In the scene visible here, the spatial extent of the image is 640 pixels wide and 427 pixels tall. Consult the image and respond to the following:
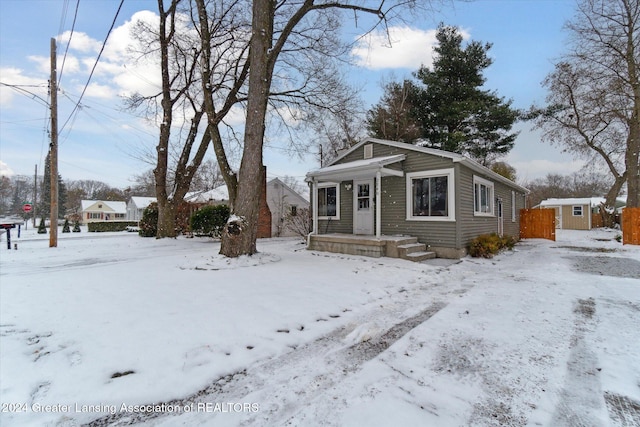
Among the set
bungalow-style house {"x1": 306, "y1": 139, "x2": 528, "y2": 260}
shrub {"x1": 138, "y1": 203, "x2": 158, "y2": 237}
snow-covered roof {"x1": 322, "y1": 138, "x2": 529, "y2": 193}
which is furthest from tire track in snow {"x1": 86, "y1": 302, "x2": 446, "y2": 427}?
shrub {"x1": 138, "y1": 203, "x2": 158, "y2": 237}

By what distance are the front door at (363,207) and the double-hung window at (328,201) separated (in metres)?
0.87

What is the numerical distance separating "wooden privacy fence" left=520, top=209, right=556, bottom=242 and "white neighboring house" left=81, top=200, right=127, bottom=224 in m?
54.9

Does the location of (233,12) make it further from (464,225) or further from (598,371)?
(598,371)

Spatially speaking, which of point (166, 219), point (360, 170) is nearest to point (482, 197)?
point (360, 170)

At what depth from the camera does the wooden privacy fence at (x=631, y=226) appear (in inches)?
461

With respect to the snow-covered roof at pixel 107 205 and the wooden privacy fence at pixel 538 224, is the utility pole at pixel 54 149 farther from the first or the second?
the snow-covered roof at pixel 107 205

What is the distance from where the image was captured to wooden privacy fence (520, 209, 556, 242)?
1490cm

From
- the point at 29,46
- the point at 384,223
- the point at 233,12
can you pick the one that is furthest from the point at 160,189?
the point at 384,223

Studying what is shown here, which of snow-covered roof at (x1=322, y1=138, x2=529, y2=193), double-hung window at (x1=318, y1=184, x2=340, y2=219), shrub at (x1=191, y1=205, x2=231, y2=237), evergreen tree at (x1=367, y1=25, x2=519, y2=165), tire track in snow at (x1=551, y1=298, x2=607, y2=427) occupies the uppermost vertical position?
evergreen tree at (x1=367, y1=25, x2=519, y2=165)

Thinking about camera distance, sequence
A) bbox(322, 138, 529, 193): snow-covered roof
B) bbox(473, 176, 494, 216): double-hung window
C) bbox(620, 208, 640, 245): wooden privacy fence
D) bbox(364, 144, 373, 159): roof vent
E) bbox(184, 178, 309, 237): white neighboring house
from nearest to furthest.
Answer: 1. bbox(322, 138, 529, 193): snow-covered roof
2. bbox(473, 176, 494, 216): double-hung window
3. bbox(364, 144, 373, 159): roof vent
4. bbox(620, 208, 640, 245): wooden privacy fence
5. bbox(184, 178, 309, 237): white neighboring house

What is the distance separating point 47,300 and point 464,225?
30.9 ft

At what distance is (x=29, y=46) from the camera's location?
994 cm

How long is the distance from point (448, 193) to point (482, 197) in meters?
2.88

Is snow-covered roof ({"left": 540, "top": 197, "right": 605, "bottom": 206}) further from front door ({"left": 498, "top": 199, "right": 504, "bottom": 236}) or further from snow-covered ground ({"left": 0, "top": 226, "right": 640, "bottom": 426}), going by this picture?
snow-covered ground ({"left": 0, "top": 226, "right": 640, "bottom": 426})
